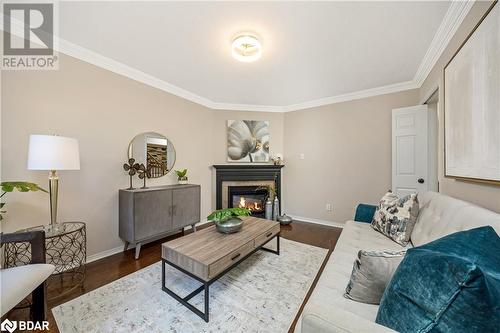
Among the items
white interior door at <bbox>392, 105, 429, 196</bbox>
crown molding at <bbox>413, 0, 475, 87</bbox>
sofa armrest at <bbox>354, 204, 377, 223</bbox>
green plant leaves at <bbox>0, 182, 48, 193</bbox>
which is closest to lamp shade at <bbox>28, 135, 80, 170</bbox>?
green plant leaves at <bbox>0, 182, 48, 193</bbox>

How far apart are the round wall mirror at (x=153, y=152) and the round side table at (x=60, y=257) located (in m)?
1.08

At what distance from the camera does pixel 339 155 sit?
353 centimetres

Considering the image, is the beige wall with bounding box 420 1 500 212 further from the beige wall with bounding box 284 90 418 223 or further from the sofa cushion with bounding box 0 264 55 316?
the sofa cushion with bounding box 0 264 55 316

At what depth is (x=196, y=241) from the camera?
1738 mm

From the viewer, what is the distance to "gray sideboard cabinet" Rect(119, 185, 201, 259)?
2.29 metres

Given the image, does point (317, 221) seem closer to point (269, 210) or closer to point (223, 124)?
point (269, 210)

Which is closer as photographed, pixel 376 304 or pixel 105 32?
pixel 376 304

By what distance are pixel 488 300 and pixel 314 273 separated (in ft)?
5.62

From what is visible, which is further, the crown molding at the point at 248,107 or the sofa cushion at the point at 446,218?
the crown molding at the point at 248,107

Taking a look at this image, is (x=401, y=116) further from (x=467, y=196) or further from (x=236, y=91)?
(x=236, y=91)

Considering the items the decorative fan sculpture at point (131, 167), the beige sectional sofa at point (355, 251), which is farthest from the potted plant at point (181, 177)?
the beige sectional sofa at point (355, 251)

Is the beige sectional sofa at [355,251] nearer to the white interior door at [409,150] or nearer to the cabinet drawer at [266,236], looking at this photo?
the cabinet drawer at [266,236]

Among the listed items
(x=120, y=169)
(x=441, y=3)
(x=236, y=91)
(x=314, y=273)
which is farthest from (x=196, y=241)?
(x=441, y=3)

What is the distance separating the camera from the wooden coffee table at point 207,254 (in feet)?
4.59
